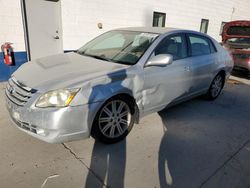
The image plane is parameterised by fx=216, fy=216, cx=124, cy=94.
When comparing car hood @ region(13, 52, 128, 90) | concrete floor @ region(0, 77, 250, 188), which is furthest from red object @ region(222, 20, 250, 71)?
car hood @ region(13, 52, 128, 90)

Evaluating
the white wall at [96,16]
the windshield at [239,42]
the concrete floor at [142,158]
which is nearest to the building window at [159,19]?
the white wall at [96,16]

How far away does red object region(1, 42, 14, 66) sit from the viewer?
5027mm

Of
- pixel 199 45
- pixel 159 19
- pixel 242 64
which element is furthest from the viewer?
pixel 159 19

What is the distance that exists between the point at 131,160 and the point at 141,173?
0.81 feet

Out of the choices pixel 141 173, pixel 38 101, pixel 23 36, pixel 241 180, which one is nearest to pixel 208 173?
pixel 241 180

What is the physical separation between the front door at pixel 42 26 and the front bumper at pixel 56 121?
355cm

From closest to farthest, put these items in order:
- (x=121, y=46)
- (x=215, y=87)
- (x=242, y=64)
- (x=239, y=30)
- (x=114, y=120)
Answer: (x=114, y=120), (x=121, y=46), (x=215, y=87), (x=242, y=64), (x=239, y=30)

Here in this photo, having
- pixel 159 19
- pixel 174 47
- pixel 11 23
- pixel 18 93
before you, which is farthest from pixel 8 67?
pixel 159 19

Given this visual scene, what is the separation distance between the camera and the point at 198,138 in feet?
10.7

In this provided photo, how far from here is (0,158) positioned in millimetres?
2561

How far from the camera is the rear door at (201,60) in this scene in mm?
3879

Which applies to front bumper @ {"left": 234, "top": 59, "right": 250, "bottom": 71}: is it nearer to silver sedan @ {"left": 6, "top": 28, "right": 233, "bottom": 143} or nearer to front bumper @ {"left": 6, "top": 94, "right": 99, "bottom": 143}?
silver sedan @ {"left": 6, "top": 28, "right": 233, "bottom": 143}

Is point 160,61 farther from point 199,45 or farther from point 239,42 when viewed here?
point 239,42

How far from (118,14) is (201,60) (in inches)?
158
